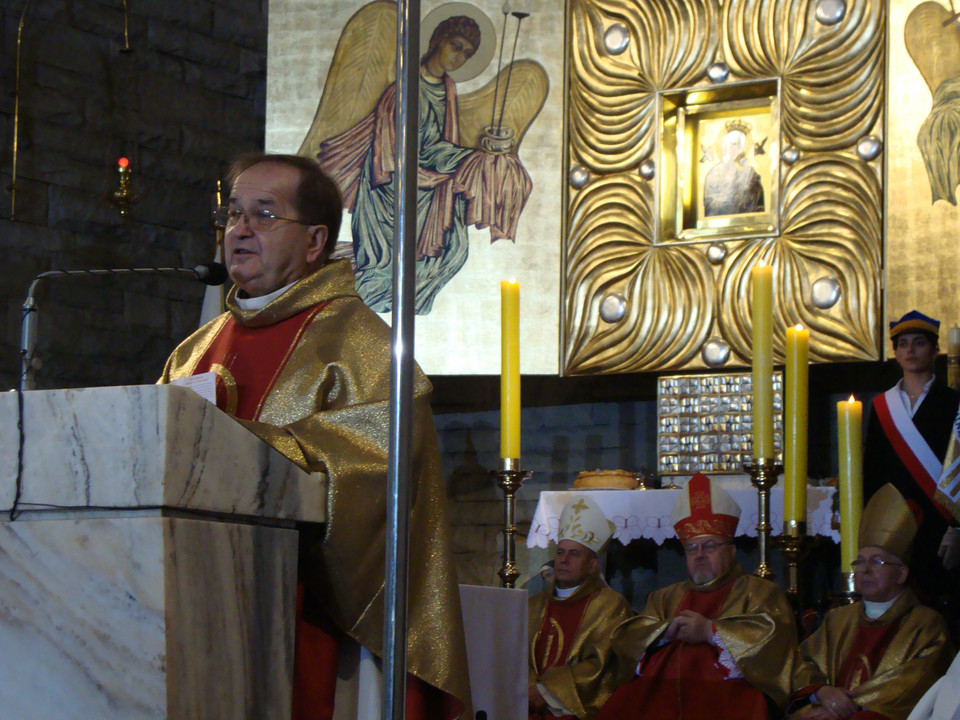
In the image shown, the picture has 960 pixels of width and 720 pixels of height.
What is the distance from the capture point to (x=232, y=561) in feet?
5.65

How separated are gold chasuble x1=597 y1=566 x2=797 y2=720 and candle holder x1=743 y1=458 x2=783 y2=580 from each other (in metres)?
0.30

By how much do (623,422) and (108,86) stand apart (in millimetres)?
2980

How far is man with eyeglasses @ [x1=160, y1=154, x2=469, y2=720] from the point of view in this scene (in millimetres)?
1969

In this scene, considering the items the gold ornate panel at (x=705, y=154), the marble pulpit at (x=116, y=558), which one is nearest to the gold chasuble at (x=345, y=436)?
the marble pulpit at (x=116, y=558)

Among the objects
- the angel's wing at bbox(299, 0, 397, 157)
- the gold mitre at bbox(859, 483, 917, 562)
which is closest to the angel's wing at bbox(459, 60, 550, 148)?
the angel's wing at bbox(299, 0, 397, 157)

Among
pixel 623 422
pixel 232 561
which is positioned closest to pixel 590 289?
pixel 623 422

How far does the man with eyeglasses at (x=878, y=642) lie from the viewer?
394 centimetres

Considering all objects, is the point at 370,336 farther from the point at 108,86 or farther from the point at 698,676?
the point at 108,86

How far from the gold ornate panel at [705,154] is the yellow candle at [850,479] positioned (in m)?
1.12

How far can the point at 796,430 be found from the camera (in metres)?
4.04

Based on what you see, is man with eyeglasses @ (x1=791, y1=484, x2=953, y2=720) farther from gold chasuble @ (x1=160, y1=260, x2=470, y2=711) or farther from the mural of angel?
gold chasuble @ (x1=160, y1=260, x2=470, y2=711)

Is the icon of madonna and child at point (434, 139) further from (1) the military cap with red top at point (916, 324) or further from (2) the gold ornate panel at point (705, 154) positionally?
(1) the military cap with red top at point (916, 324)

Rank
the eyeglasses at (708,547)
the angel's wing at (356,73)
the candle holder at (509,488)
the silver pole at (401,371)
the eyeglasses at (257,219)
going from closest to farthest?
the silver pole at (401,371), the eyeglasses at (257,219), the candle holder at (509,488), the eyeglasses at (708,547), the angel's wing at (356,73)

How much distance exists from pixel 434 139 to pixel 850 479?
116 inches
